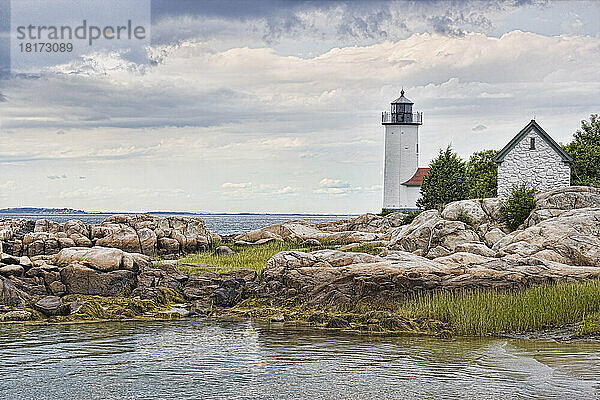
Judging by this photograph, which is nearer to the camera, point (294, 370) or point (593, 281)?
point (294, 370)

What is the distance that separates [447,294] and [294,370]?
709 cm

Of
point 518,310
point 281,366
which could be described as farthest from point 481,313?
point 281,366

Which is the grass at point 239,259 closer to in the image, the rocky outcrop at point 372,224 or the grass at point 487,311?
the grass at point 487,311

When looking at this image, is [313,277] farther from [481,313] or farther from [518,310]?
[518,310]

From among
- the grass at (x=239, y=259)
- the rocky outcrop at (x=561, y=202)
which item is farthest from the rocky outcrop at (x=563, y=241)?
the grass at (x=239, y=259)

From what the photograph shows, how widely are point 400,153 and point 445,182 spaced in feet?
51.3

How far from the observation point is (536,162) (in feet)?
126

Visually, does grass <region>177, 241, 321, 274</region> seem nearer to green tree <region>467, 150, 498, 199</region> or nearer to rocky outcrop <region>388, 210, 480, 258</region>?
rocky outcrop <region>388, 210, 480, 258</region>

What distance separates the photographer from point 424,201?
49.1 m

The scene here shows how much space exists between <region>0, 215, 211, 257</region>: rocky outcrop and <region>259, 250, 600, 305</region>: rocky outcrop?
1324 cm

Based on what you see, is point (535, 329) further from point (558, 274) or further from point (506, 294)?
point (558, 274)

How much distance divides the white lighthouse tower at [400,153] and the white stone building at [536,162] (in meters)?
23.6

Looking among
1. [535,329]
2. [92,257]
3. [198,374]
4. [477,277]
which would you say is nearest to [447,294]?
[477,277]

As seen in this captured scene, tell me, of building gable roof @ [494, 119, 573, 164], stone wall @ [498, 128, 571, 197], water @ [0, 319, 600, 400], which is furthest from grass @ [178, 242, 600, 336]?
building gable roof @ [494, 119, 573, 164]
